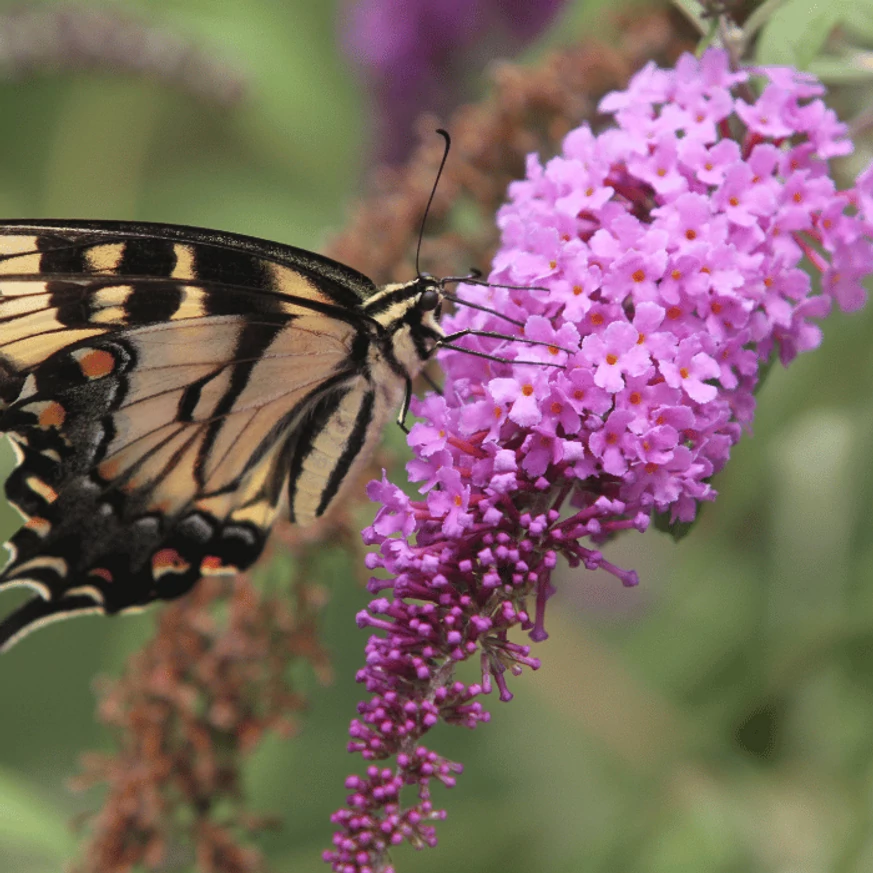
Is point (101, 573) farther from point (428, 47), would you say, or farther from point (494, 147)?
point (428, 47)

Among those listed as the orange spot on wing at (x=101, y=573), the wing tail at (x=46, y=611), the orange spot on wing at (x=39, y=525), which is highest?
the orange spot on wing at (x=39, y=525)

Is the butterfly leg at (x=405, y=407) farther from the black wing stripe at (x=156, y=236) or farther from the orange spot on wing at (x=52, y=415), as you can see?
the orange spot on wing at (x=52, y=415)

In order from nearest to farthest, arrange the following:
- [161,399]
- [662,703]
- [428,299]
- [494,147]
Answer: [428,299]
[161,399]
[494,147]
[662,703]

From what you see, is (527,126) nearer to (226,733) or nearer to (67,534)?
(67,534)

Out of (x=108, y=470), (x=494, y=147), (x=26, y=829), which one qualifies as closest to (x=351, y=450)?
(x=108, y=470)

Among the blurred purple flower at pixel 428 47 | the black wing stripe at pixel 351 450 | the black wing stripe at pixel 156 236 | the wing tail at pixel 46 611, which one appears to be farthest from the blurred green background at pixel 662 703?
the black wing stripe at pixel 156 236

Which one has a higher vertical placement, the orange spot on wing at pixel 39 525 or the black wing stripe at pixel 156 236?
the black wing stripe at pixel 156 236

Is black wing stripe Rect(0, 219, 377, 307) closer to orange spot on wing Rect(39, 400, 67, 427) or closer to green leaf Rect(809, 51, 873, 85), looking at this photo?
orange spot on wing Rect(39, 400, 67, 427)
